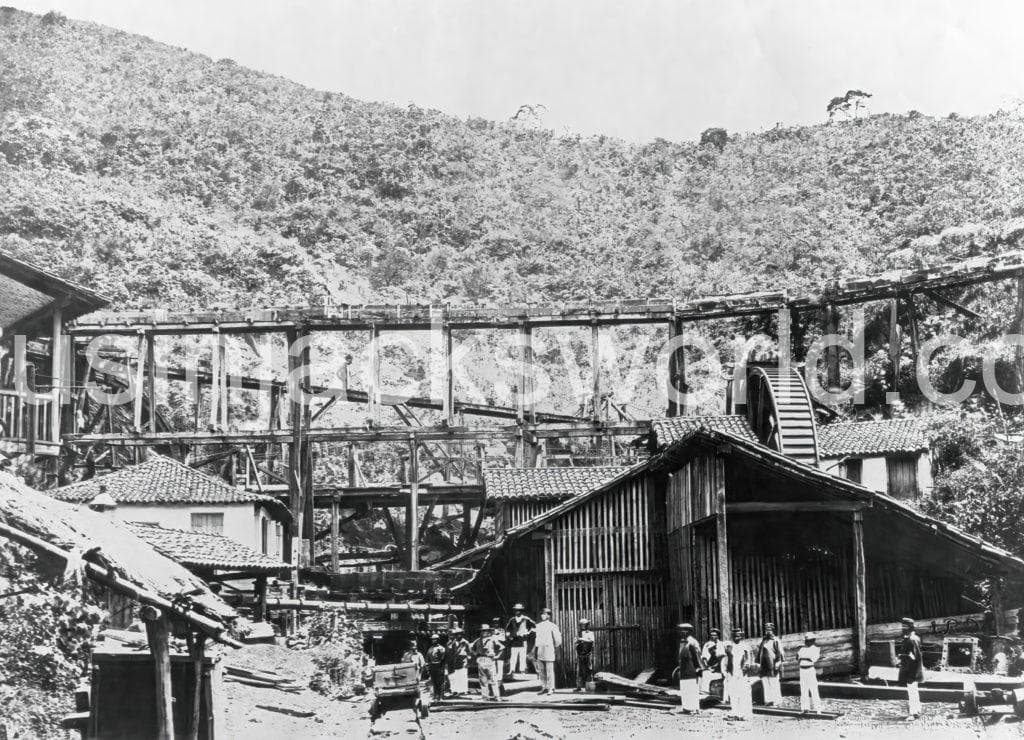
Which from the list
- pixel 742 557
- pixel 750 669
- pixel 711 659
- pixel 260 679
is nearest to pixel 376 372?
pixel 260 679

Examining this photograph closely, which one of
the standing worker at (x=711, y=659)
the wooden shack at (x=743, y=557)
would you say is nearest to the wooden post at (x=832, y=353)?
the wooden shack at (x=743, y=557)

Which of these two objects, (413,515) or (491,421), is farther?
(491,421)

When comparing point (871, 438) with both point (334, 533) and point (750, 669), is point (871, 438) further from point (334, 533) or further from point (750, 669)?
point (750, 669)

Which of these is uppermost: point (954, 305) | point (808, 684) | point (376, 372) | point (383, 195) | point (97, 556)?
point (383, 195)

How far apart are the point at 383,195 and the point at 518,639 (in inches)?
1958

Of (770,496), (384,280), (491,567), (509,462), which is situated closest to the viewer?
(770,496)

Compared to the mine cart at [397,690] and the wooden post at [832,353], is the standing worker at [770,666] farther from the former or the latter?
the wooden post at [832,353]

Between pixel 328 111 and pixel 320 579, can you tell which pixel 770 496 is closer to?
pixel 320 579

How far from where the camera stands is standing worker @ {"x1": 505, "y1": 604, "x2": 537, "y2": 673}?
63.7 ft

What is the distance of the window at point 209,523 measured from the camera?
2777 cm

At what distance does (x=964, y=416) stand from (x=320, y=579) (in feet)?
61.3

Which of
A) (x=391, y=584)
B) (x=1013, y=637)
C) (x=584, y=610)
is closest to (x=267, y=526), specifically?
(x=391, y=584)

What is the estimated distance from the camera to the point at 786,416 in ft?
77.2

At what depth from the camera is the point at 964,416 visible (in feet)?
102
